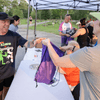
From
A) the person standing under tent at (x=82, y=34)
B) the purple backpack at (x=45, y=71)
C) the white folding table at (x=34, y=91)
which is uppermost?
the person standing under tent at (x=82, y=34)

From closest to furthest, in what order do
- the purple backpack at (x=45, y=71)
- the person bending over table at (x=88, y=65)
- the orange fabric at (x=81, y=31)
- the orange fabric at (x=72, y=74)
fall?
the person bending over table at (x=88, y=65) < the purple backpack at (x=45, y=71) < the orange fabric at (x=72, y=74) < the orange fabric at (x=81, y=31)

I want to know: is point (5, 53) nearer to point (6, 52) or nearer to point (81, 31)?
point (6, 52)

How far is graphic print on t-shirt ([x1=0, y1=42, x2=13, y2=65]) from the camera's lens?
1.45 metres

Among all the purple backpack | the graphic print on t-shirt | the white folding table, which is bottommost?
the white folding table

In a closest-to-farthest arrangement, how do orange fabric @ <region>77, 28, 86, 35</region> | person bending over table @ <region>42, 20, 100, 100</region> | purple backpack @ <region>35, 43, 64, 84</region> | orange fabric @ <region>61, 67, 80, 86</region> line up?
person bending over table @ <region>42, 20, 100, 100</region> < purple backpack @ <region>35, 43, 64, 84</region> < orange fabric @ <region>61, 67, 80, 86</region> < orange fabric @ <region>77, 28, 86, 35</region>

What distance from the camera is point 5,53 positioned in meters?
1.48

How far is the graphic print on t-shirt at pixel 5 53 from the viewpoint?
57.2 inches

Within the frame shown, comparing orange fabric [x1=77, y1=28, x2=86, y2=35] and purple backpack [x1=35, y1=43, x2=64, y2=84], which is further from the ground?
orange fabric [x1=77, y1=28, x2=86, y2=35]

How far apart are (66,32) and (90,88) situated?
12.0 ft

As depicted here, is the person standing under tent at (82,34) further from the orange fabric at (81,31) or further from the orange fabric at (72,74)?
the orange fabric at (72,74)

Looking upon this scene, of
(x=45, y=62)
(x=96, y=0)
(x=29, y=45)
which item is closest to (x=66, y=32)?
(x=96, y=0)

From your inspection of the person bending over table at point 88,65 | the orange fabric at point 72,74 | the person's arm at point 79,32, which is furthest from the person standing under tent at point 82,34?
the person bending over table at point 88,65

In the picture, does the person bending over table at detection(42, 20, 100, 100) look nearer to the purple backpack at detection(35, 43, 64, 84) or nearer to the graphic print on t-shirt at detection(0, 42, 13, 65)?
the purple backpack at detection(35, 43, 64, 84)

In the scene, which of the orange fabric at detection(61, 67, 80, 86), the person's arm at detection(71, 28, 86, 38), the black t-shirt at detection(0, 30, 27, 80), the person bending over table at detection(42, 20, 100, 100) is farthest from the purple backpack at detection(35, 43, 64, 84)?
the person's arm at detection(71, 28, 86, 38)
